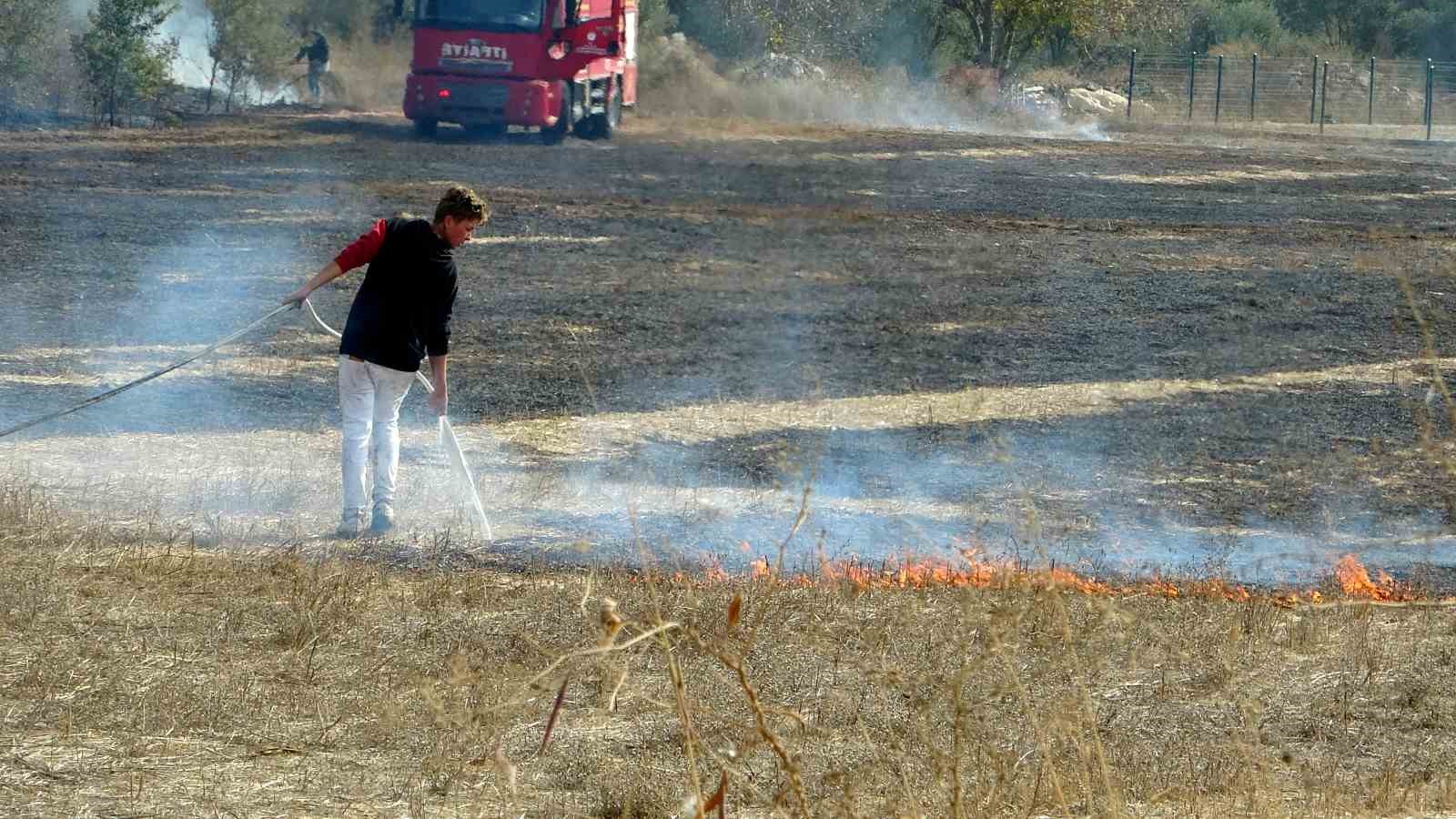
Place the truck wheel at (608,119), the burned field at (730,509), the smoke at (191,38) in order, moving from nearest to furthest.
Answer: the burned field at (730,509) < the truck wheel at (608,119) < the smoke at (191,38)

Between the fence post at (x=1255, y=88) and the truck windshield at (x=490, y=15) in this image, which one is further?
the fence post at (x=1255, y=88)

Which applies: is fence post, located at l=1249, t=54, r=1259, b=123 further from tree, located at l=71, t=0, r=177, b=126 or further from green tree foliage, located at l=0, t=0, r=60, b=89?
green tree foliage, located at l=0, t=0, r=60, b=89

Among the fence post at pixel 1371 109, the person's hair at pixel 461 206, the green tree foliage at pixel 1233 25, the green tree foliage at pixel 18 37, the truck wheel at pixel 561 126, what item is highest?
the green tree foliage at pixel 1233 25

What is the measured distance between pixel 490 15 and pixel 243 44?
7.70 metres

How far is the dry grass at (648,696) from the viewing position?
447cm

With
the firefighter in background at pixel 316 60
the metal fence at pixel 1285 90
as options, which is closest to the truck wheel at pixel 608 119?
the firefighter in background at pixel 316 60

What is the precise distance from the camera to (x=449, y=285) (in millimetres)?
7758

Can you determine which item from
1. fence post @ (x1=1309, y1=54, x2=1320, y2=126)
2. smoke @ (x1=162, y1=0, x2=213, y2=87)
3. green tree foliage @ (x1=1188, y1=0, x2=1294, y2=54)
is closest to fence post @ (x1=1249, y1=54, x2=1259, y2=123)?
fence post @ (x1=1309, y1=54, x2=1320, y2=126)

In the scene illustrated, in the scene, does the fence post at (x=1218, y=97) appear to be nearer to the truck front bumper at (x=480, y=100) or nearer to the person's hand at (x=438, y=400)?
the truck front bumper at (x=480, y=100)

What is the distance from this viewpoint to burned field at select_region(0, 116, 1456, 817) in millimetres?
4750

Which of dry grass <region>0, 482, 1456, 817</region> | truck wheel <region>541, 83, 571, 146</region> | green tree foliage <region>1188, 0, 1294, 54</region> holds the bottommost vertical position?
dry grass <region>0, 482, 1456, 817</region>

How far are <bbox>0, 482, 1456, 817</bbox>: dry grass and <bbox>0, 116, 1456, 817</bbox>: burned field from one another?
0.08 feet

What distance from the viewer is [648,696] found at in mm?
5355

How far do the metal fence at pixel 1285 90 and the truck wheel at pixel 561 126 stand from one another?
18278 millimetres
